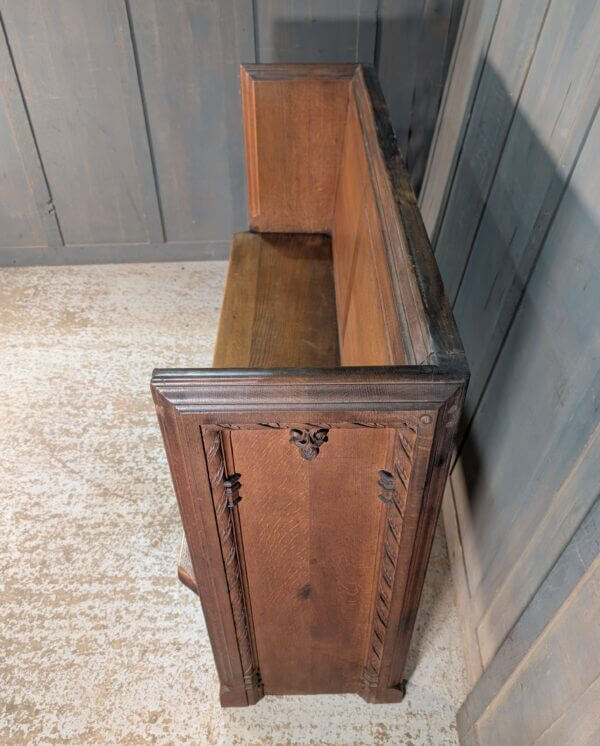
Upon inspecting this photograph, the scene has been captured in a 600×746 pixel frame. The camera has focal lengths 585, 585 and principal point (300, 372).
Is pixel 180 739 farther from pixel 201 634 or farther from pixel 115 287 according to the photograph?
pixel 115 287

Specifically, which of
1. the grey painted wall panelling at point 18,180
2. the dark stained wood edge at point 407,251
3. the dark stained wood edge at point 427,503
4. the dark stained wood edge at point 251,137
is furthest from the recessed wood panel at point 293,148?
the dark stained wood edge at point 427,503

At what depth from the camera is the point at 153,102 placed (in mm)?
2408

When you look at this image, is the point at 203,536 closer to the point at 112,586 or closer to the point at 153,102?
the point at 112,586

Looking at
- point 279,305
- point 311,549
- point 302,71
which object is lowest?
point 279,305

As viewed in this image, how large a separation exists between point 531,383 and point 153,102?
77.6 inches

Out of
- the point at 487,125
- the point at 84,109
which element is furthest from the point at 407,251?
the point at 84,109

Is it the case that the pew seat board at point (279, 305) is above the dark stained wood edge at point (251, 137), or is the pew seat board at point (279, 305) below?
below

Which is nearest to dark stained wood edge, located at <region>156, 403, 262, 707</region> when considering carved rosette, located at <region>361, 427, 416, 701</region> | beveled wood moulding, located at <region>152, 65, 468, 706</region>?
beveled wood moulding, located at <region>152, 65, 468, 706</region>

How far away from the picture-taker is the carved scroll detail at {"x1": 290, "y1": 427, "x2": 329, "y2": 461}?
87cm

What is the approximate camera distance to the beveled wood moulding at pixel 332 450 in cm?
81

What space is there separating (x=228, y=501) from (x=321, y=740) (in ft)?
2.47

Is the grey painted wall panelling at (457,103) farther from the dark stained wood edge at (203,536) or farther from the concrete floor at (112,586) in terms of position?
the dark stained wood edge at (203,536)

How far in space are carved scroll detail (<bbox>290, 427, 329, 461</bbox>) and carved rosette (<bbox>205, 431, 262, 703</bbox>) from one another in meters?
0.11

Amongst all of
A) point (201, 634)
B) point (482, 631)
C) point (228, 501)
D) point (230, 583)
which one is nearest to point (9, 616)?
point (201, 634)
